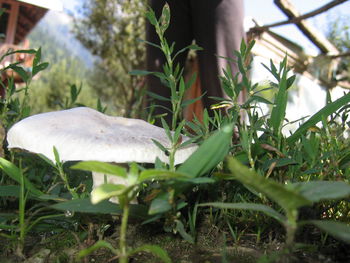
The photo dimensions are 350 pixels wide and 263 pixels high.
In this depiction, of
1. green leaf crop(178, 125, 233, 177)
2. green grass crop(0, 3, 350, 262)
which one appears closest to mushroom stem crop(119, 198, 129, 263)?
green grass crop(0, 3, 350, 262)

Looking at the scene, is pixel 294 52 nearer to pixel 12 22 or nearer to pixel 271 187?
pixel 271 187

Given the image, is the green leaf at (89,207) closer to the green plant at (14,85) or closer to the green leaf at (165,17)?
the green leaf at (165,17)

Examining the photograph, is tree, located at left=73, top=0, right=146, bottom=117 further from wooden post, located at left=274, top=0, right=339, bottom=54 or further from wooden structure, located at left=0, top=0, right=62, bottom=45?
wooden post, located at left=274, top=0, right=339, bottom=54

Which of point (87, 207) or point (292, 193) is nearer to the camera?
point (292, 193)

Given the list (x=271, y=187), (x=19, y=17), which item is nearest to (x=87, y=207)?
(x=271, y=187)

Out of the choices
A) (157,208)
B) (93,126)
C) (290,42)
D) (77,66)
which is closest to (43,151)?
(93,126)

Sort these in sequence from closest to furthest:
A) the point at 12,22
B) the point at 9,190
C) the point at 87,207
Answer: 1. the point at 87,207
2. the point at 9,190
3. the point at 12,22
